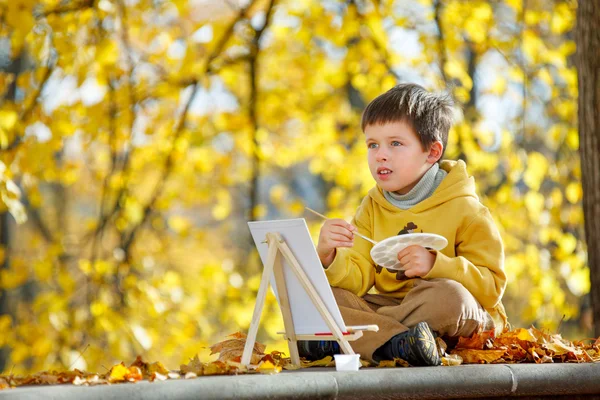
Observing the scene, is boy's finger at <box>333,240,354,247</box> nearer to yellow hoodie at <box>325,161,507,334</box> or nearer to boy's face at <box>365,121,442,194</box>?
yellow hoodie at <box>325,161,507,334</box>

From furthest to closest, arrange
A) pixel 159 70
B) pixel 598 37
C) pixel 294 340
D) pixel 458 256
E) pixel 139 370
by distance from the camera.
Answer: pixel 159 70 → pixel 598 37 → pixel 458 256 → pixel 294 340 → pixel 139 370

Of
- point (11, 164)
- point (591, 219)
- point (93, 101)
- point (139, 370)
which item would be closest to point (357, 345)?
point (139, 370)

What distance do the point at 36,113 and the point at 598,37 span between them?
384cm

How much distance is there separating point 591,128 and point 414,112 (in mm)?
1196

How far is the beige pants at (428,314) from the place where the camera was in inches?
102

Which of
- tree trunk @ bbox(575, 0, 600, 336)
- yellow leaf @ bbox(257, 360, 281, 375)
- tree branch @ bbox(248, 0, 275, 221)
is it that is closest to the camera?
yellow leaf @ bbox(257, 360, 281, 375)

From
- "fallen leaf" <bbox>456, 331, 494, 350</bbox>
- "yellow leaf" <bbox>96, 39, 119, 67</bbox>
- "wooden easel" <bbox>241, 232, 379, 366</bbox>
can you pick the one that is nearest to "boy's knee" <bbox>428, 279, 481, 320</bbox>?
"fallen leaf" <bbox>456, 331, 494, 350</bbox>

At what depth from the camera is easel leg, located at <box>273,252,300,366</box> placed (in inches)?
98.3

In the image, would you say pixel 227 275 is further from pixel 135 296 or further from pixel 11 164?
pixel 11 164

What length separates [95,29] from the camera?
5914 millimetres

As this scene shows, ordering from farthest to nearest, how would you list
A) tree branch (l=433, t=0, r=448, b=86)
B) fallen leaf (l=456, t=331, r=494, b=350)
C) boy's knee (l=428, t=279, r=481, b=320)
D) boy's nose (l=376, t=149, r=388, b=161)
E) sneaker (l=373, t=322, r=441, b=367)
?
tree branch (l=433, t=0, r=448, b=86), boy's nose (l=376, t=149, r=388, b=161), fallen leaf (l=456, t=331, r=494, b=350), boy's knee (l=428, t=279, r=481, b=320), sneaker (l=373, t=322, r=441, b=367)

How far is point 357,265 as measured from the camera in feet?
9.53

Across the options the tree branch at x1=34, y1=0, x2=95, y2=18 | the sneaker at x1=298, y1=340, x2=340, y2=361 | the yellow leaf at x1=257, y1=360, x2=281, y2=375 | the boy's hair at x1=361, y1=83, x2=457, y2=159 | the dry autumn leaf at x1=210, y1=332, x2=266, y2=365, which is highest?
the tree branch at x1=34, y1=0, x2=95, y2=18

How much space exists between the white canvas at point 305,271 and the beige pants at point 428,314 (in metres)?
0.24
